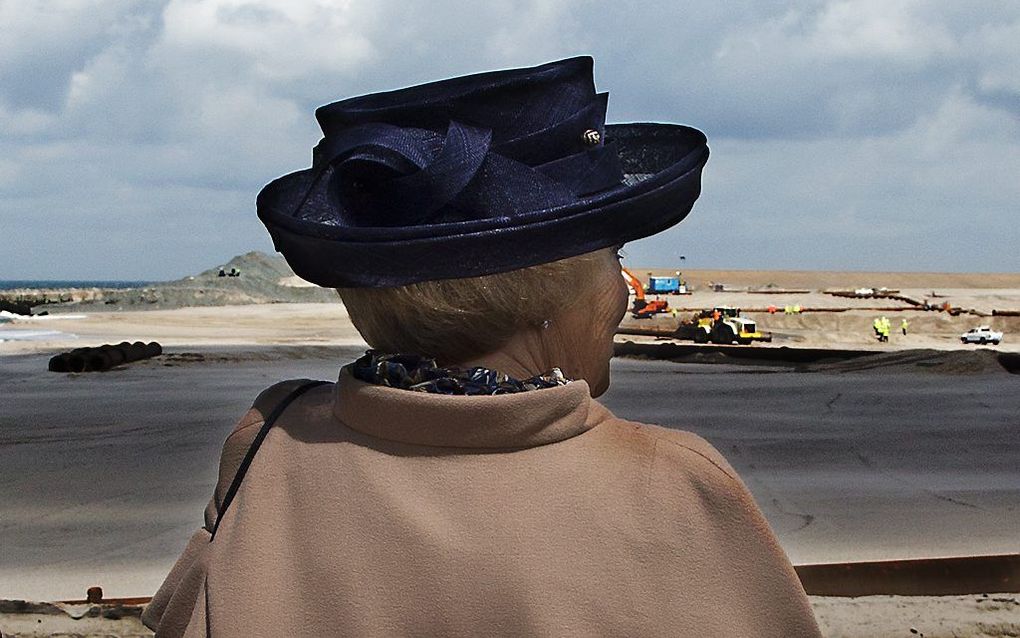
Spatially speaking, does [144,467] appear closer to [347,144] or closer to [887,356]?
[347,144]

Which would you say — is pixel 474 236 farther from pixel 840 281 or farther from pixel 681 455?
pixel 840 281

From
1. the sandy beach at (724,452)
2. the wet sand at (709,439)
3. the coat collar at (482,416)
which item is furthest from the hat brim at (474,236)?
the wet sand at (709,439)

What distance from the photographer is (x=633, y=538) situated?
42.5 inches

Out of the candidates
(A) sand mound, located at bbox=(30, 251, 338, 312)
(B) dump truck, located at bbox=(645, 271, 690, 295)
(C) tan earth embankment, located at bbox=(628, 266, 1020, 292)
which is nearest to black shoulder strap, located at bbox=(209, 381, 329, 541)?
(A) sand mound, located at bbox=(30, 251, 338, 312)

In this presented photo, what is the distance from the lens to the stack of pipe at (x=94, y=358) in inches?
444

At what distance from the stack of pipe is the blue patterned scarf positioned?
10.8 metres

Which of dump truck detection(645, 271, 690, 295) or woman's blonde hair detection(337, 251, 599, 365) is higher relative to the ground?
dump truck detection(645, 271, 690, 295)

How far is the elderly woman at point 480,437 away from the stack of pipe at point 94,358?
35.3ft

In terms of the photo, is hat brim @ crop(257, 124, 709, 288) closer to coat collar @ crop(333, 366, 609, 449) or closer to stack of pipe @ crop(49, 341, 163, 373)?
coat collar @ crop(333, 366, 609, 449)

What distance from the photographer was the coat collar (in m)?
1.09

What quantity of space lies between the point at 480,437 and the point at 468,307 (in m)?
0.14

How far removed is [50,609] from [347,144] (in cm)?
286

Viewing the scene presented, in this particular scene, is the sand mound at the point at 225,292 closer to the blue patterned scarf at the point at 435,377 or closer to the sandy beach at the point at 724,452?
the sandy beach at the point at 724,452

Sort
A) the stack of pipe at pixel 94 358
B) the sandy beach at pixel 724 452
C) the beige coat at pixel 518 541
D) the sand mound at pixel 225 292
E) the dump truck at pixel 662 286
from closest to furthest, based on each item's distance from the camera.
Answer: the beige coat at pixel 518 541, the sandy beach at pixel 724 452, the stack of pipe at pixel 94 358, the sand mound at pixel 225 292, the dump truck at pixel 662 286
